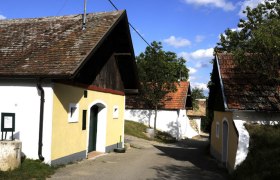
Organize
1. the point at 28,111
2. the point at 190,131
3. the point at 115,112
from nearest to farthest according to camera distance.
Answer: the point at 28,111 < the point at 115,112 < the point at 190,131

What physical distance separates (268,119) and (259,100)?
0.77 m

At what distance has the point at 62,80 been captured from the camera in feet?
43.0

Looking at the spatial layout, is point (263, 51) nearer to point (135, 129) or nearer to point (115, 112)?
point (115, 112)

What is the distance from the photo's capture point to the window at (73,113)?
46.8 ft

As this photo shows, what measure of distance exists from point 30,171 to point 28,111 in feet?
7.33

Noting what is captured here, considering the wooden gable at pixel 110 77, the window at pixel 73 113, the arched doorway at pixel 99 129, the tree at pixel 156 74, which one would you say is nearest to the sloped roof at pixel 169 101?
the tree at pixel 156 74

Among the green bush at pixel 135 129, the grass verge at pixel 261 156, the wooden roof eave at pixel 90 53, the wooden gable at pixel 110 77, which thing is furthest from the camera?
the green bush at pixel 135 129

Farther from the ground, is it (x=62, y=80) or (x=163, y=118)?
(x=62, y=80)

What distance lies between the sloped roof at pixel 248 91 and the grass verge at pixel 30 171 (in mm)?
6862

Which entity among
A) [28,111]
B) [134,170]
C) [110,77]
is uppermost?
[110,77]

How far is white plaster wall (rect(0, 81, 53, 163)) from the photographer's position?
41.4 feet

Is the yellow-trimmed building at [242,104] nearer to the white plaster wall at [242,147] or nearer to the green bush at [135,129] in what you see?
the white plaster wall at [242,147]

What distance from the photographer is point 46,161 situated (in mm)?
12586

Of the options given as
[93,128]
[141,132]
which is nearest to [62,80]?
[93,128]
